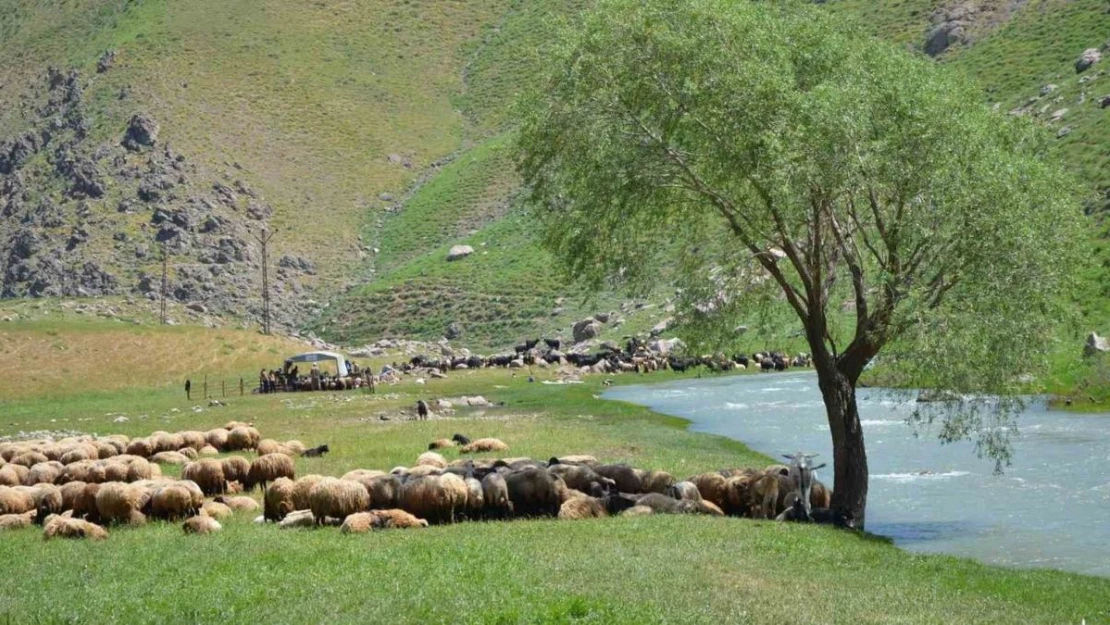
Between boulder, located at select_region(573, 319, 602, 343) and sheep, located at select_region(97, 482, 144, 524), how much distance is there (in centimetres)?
7136

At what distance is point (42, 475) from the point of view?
26484mm

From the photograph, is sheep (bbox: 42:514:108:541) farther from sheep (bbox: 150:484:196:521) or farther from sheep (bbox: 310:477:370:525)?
sheep (bbox: 310:477:370:525)

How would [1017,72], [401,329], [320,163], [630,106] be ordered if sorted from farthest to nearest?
1. [320,163]
2. [401,329]
3. [1017,72]
4. [630,106]

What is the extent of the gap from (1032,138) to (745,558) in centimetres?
1195

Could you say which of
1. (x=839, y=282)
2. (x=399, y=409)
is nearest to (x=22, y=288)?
(x=399, y=409)

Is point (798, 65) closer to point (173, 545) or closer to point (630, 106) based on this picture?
point (630, 106)

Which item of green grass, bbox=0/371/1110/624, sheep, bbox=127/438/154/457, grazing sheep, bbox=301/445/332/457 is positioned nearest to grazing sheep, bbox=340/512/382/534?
green grass, bbox=0/371/1110/624

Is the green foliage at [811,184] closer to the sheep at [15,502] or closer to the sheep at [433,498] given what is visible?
the sheep at [433,498]

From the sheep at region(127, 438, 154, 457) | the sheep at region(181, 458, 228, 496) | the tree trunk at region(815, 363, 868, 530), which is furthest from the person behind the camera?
the sheep at region(127, 438, 154, 457)

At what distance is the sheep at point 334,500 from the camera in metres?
21.3

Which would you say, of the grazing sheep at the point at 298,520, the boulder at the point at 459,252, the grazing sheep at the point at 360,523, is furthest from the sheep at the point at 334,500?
the boulder at the point at 459,252

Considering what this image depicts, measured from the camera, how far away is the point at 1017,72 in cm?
9300

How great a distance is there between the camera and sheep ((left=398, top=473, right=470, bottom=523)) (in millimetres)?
21562

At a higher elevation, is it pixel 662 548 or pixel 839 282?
pixel 839 282
